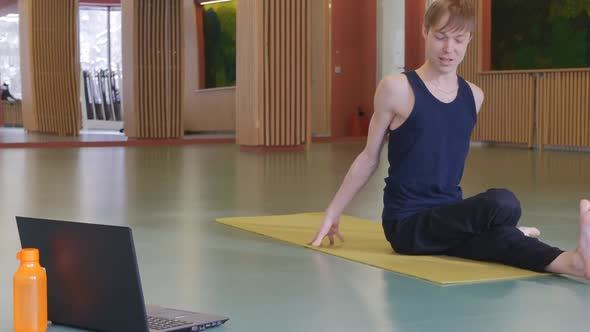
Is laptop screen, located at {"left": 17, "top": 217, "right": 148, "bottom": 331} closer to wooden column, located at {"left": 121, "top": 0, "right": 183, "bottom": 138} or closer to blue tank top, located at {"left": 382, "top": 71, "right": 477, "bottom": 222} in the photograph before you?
blue tank top, located at {"left": 382, "top": 71, "right": 477, "bottom": 222}

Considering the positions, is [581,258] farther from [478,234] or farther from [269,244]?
[269,244]

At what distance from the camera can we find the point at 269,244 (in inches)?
177

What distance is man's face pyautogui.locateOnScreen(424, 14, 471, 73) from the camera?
3811 mm

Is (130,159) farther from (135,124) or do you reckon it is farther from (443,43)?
(443,43)

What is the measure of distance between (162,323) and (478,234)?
1.67m

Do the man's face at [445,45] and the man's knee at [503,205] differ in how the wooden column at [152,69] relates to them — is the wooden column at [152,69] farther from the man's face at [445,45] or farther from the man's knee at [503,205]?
the man's knee at [503,205]

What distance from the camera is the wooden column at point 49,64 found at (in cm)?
1764

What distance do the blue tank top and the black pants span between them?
0.28 ft

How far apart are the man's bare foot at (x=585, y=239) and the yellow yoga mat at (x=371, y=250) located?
0.28 meters

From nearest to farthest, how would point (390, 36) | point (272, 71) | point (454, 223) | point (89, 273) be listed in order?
point (89, 273) < point (454, 223) < point (272, 71) < point (390, 36)

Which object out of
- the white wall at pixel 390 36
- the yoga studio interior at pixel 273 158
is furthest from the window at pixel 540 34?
the white wall at pixel 390 36

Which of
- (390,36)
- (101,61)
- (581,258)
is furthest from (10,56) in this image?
(581,258)

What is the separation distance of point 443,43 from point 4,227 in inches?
102

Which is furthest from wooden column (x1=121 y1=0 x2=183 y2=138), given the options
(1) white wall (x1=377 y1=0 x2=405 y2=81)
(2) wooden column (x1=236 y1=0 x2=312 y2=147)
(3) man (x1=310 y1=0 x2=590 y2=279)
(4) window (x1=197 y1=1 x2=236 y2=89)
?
(3) man (x1=310 y1=0 x2=590 y2=279)
